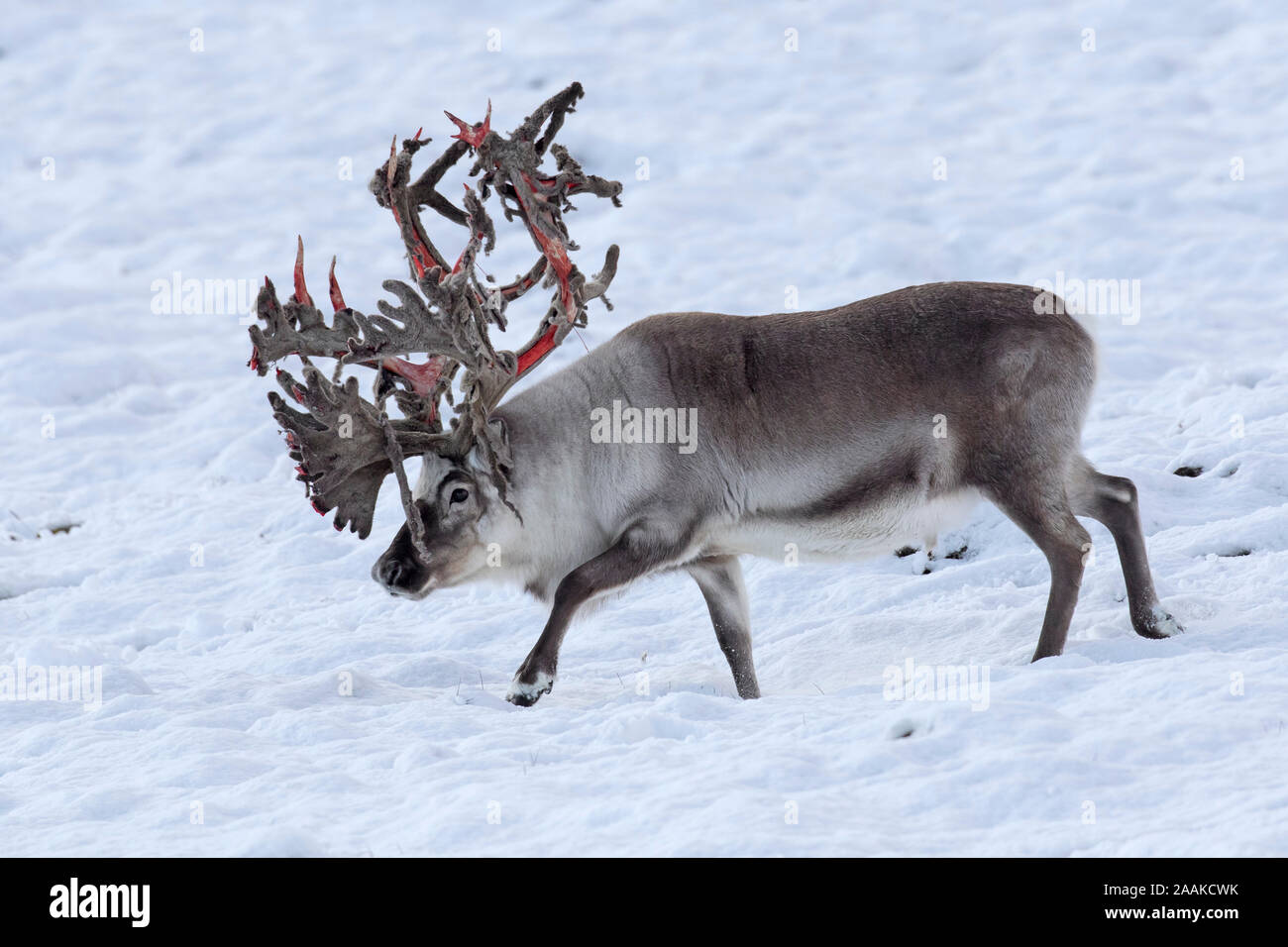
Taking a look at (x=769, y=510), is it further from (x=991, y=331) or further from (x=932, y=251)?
(x=932, y=251)

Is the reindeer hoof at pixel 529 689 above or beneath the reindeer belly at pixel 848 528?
beneath

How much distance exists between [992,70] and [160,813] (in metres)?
17.0

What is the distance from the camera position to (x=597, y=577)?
631cm

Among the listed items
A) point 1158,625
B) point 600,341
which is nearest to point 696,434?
point 1158,625

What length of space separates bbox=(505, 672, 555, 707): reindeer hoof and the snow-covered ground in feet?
0.45

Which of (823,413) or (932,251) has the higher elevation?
(823,413)

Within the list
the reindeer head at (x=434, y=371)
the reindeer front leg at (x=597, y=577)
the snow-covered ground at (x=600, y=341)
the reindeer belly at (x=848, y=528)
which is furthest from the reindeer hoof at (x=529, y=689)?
the reindeer belly at (x=848, y=528)

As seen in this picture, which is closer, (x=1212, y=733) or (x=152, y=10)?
(x=1212, y=733)

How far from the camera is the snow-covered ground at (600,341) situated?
4.20 m

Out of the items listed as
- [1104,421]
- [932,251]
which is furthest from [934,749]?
[932,251]

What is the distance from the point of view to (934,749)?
169 inches

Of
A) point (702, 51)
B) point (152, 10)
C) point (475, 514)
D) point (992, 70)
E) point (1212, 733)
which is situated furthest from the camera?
point (152, 10)

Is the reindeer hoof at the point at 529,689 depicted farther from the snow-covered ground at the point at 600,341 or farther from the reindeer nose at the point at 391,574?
the reindeer nose at the point at 391,574

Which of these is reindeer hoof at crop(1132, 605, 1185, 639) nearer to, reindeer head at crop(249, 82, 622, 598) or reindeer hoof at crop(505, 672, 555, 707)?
reindeer hoof at crop(505, 672, 555, 707)
